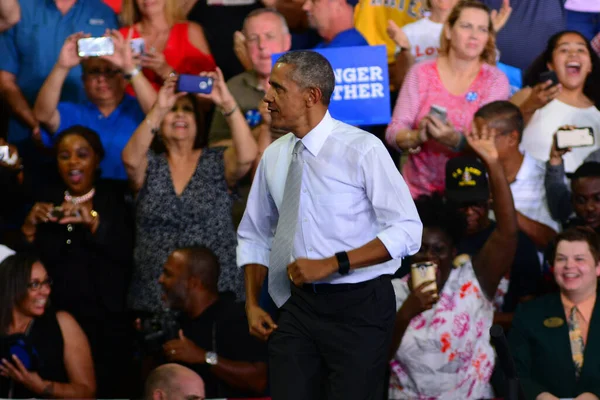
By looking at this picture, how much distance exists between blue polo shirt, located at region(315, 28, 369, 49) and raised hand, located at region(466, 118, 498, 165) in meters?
0.84

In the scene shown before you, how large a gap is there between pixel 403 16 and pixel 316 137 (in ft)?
8.67

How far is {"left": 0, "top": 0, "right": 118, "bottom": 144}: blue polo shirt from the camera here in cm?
545

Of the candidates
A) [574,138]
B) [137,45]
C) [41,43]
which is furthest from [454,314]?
[41,43]

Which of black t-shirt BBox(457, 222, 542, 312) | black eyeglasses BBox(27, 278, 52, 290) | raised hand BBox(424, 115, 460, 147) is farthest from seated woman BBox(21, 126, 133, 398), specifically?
black t-shirt BBox(457, 222, 542, 312)

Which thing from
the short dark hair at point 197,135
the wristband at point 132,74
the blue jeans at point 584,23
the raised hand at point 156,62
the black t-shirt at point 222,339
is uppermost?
the blue jeans at point 584,23

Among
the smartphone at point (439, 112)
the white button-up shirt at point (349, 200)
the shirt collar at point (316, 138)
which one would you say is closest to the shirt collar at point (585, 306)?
the smartphone at point (439, 112)

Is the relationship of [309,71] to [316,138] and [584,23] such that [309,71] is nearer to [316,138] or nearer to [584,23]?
[316,138]

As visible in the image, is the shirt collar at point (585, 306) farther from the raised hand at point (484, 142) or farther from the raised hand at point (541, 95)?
the raised hand at point (541, 95)

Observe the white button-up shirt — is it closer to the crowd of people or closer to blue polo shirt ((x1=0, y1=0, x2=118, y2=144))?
the crowd of people

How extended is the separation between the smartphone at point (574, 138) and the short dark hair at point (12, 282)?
2662 mm

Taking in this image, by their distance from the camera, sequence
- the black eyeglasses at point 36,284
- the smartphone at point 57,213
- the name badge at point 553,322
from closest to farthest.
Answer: the name badge at point 553,322 → the black eyeglasses at point 36,284 → the smartphone at point 57,213

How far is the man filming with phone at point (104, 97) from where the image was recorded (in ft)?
16.9

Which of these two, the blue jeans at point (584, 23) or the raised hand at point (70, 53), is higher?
the blue jeans at point (584, 23)

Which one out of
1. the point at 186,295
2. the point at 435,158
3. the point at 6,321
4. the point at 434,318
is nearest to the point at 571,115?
the point at 435,158
